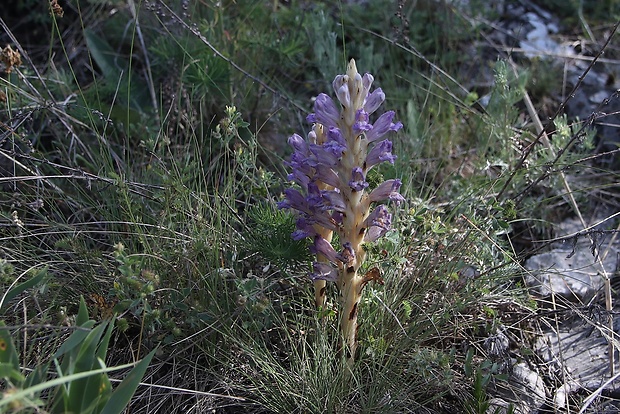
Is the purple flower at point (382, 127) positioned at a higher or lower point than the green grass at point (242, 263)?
higher

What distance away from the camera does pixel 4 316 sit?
2352 mm

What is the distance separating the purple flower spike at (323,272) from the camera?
218 centimetres

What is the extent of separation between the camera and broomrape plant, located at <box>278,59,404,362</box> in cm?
201

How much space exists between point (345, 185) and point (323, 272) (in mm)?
307

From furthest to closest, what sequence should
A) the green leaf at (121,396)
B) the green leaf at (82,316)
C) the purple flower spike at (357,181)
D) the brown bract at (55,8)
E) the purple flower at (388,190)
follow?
the brown bract at (55,8) < the purple flower at (388,190) < the purple flower spike at (357,181) < the green leaf at (82,316) < the green leaf at (121,396)

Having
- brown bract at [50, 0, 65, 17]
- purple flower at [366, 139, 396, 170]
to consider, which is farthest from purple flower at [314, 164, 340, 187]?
brown bract at [50, 0, 65, 17]

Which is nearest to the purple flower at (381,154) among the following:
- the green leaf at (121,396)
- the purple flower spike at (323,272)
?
the purple flower spike at (323,272)

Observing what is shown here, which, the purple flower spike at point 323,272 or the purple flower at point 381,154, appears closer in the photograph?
the purple flower at point 381,154

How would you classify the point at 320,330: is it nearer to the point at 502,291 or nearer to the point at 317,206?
the point at 317,206

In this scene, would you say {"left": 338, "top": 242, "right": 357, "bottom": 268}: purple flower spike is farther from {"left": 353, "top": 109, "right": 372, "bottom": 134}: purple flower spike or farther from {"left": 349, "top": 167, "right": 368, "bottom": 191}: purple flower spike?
{"left": 353, "top": 109, "right": 372, "bottom": 134}: purple flower spike

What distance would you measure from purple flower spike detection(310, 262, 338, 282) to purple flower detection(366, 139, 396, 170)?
35 centimetres

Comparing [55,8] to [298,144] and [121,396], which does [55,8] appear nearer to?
[298,144]

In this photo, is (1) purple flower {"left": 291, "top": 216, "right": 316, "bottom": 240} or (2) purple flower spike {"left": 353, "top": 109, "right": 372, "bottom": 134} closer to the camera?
(2) purple flower spike {"left": 353, "top": 109, "right": 372, "bottom": 134}

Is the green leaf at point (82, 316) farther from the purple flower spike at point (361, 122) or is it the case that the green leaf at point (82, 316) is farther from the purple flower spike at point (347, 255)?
the purple flower spike at point (361, 122)
